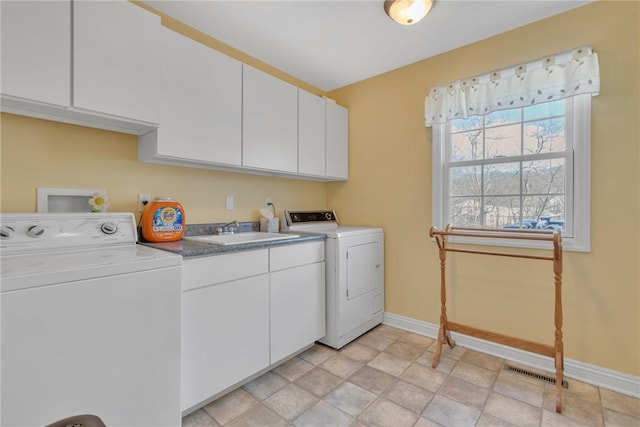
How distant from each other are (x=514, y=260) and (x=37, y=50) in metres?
3.01

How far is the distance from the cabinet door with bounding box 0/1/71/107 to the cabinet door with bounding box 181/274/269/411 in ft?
3.70

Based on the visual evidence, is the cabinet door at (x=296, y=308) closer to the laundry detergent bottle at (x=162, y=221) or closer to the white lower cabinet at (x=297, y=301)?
the white lower cabinet at (x=297, y=301)

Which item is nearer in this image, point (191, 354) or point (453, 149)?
point (191, 354)

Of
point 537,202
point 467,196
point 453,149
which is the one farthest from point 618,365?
point 453,149

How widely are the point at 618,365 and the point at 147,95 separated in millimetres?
3227

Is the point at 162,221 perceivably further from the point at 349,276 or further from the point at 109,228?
the point at 349,276

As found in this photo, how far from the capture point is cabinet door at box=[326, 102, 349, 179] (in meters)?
2.86

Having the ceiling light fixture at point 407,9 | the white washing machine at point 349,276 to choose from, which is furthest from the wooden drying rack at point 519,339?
the ceiling light fixture at point 407,9

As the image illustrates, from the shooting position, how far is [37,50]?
1280mm

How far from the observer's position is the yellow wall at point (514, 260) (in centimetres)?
178

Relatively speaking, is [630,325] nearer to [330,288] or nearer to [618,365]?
[618,365]

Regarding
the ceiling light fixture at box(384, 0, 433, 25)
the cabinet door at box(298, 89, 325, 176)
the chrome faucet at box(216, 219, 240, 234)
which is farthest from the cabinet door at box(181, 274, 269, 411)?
the ceiling light fixture at box(384, 0, 433, 25)


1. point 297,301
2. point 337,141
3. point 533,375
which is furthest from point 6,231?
point 533,375

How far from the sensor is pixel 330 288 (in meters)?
2.33
